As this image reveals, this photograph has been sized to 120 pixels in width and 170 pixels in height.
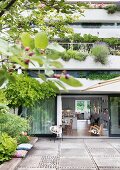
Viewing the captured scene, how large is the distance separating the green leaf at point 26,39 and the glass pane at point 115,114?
66.1 ft

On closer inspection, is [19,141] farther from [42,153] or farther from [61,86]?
[61,86]

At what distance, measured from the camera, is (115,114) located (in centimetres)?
2144

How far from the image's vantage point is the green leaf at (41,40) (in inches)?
45.2

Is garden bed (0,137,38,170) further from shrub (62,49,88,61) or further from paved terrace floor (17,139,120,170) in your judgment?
shrub (62,49,88,61)

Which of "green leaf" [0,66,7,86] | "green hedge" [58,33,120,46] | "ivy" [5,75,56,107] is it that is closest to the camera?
"green leaf" [0,66,7,86]

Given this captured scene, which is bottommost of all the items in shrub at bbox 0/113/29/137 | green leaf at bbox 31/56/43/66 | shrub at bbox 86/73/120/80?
shrub at bbox 0/113/29/137

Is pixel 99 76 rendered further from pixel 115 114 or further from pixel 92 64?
pixel 115 114

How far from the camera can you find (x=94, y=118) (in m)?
24.7

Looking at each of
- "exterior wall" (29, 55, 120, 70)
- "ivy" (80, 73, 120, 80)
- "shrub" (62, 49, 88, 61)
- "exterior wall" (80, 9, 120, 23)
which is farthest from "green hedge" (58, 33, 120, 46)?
"ivy" (80, 73, 120, 80)

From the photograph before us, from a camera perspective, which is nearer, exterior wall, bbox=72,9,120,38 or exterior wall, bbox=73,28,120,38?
exterior wall, bbox=73,28,120,38

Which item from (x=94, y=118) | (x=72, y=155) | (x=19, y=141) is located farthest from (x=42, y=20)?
(x=94, y=118)

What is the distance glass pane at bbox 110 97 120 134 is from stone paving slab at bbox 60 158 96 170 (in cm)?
1022

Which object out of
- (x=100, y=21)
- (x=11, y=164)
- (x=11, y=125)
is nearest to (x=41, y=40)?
(x=11, y=164)

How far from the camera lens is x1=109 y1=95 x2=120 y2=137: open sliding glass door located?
68.6ft
